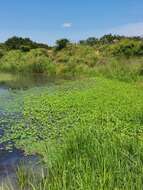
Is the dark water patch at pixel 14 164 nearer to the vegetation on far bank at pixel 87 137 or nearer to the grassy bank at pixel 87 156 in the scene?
the vegetation on far bank at pixel 87 137

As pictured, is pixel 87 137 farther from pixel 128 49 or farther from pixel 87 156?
pixel 128 49

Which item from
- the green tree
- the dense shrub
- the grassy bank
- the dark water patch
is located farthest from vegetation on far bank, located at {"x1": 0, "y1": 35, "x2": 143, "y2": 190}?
the green tree

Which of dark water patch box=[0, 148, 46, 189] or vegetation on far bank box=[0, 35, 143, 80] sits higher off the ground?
vegetation on far bank box=[0, 35, 143, 80]

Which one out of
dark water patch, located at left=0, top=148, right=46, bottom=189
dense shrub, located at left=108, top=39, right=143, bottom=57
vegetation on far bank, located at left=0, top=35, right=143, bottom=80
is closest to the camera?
dark water patch, located at left=0, top=148, right=46, bottom=189

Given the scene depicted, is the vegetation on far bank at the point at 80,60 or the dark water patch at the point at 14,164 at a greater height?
the vegetation on far bank at the point at 80,60

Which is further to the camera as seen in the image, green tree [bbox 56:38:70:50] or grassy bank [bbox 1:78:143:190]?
green tree [bbox 56:38:70:50]

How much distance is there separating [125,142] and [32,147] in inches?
164

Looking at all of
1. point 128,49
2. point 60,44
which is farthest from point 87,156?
point 60,44

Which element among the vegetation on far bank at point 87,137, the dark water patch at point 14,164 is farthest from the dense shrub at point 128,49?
the dark water patch at point 14,164

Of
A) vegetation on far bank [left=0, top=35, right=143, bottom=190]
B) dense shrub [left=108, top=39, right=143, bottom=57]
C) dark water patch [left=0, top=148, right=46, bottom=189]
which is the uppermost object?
dense shrub [left=108, top=39, right=143, bottom=57]

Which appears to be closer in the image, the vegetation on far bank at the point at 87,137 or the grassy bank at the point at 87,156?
the grassy bank at the point at 87,156

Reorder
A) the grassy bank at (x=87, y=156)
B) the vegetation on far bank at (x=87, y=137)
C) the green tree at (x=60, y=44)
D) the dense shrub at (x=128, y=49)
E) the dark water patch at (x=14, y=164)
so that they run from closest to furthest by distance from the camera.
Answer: the grassy bank at (x=87, y=156) < the vegetation on far bank at (x=87, y=137) < the dark water patch at (x=14, y=164) < the dense shrub at (x=128, y=49) < the green tree at (x=60, y=44)

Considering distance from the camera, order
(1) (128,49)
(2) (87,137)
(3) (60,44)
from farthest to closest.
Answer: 1. (3) (60,44)
2. (1) (128,49)
3. (2) (87,137)

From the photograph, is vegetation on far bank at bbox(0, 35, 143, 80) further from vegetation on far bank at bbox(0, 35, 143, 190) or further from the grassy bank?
the grassy bank
